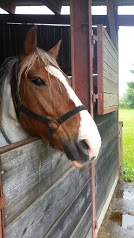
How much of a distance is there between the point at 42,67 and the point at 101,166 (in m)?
1.99

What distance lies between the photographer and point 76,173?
2.18 metres

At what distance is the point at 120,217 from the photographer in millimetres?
3828

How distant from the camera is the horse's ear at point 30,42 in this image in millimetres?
1627

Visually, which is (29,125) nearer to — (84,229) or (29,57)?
(29,57)

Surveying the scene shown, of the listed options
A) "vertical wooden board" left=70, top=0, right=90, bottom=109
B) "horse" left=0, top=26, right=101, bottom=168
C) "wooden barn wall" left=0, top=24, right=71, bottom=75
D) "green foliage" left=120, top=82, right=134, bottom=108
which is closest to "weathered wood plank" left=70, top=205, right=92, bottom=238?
"horse" left=0, top=26, right=101, bottom=168

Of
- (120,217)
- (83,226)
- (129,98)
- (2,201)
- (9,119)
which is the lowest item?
(120,217)

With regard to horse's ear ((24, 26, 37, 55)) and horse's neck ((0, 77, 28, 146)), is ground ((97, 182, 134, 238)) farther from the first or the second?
horse's ear ((24, 26, 37, 55))

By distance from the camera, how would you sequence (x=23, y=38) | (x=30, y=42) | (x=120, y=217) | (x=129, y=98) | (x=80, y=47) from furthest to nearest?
(x=129, y=98) → (x=23, y=38) → (x=120, y=217) → (x=80, y=47) → (x=30, y=42)

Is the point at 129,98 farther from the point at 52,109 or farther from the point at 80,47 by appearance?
the point at 52,109

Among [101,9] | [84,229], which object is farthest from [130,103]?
[84,229]

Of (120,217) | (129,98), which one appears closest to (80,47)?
(120,217)

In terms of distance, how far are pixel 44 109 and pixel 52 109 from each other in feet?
0.15

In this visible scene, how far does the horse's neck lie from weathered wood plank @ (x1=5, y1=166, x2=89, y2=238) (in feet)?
1.22

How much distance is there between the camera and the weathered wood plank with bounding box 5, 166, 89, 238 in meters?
1.24
